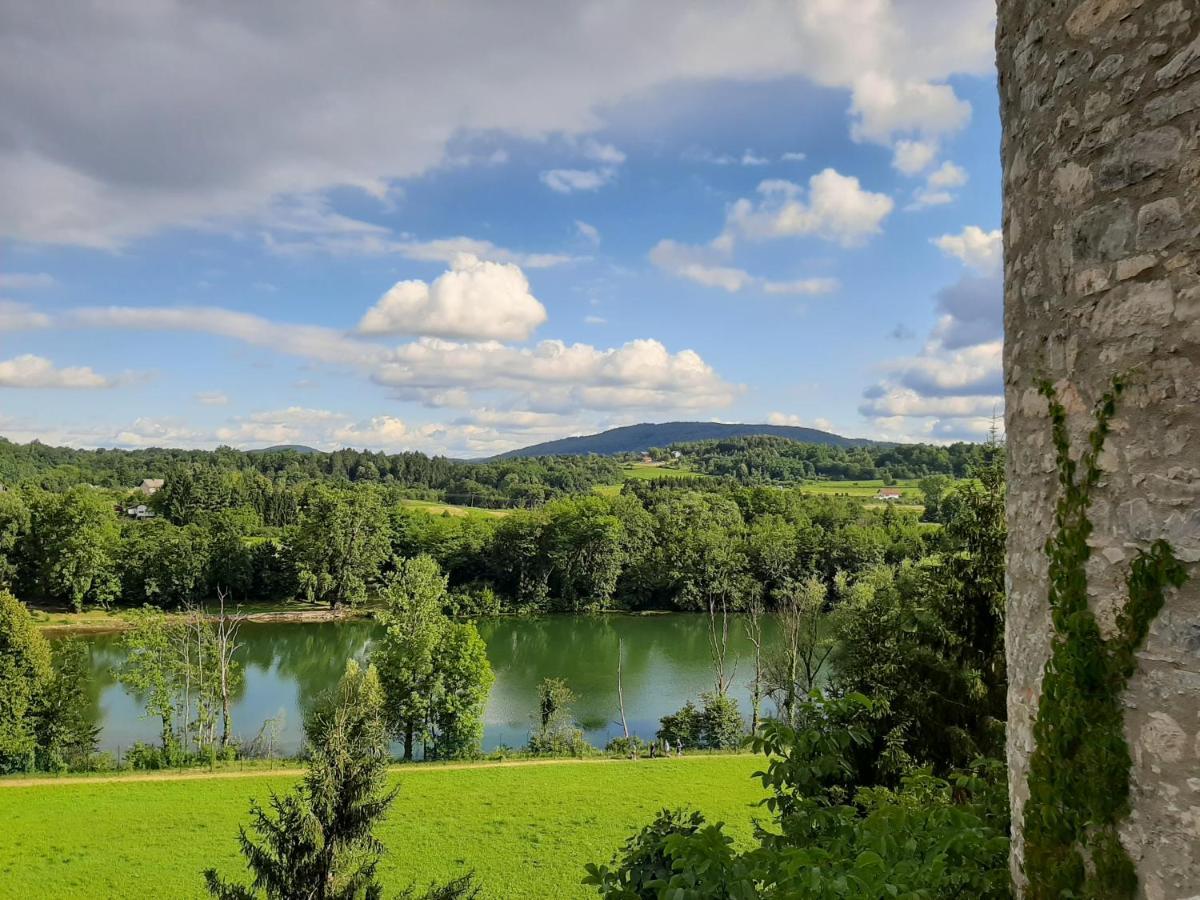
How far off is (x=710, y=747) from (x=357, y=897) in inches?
680

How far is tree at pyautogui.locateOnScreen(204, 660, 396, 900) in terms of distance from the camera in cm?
729

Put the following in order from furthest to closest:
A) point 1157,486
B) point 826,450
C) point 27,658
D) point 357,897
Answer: point 826,450 < point 27,658 < point 357,897 < point 1157,486

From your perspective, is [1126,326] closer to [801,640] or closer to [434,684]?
[434,684]

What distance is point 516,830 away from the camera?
50.1ft

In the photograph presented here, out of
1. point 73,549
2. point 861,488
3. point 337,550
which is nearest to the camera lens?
point 73,549

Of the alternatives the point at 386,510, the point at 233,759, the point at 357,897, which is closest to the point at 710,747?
the point at 233,759

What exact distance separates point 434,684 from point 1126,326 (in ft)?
74.9

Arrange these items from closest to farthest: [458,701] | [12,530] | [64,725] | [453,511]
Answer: [64,725], [458,701], [12,530], [453,511]

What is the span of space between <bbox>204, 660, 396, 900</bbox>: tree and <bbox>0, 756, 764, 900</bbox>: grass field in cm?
575

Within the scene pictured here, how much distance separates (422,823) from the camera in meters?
15.5

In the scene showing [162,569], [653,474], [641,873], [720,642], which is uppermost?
[653,474]

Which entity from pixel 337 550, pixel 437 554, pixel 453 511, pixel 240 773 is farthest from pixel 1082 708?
pixel 453 511

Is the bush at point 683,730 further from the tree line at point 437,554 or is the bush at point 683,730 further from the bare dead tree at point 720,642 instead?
the tree line at point 437,554

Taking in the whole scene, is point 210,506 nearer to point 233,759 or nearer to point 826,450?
point 233,759
